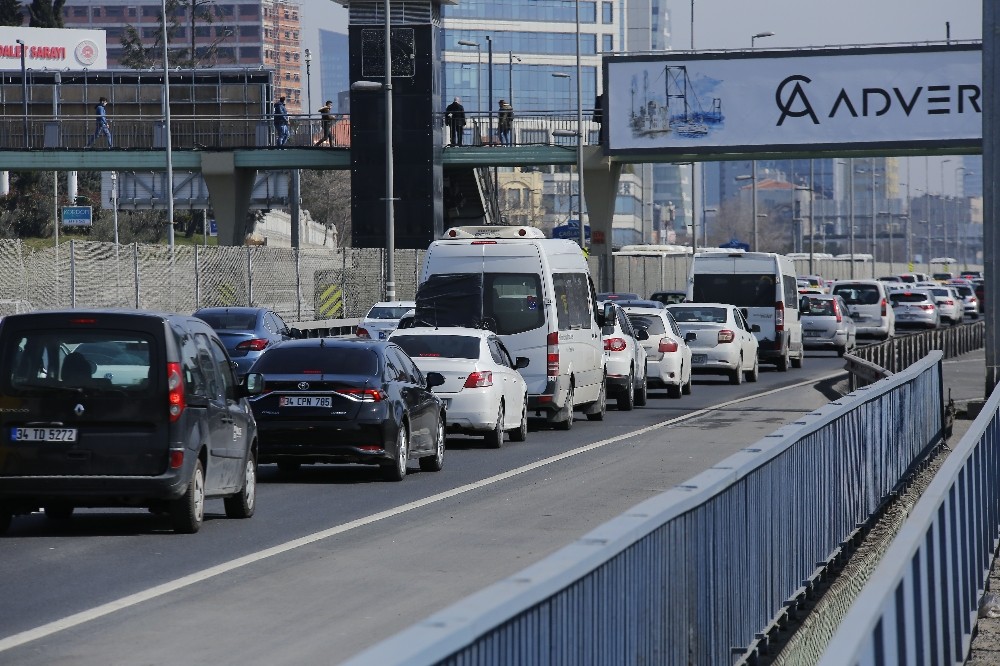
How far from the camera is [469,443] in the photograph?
2425 centimetres

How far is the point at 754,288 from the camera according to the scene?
141 ft

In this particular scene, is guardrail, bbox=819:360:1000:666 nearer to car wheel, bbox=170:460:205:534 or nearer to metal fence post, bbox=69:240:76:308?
car wheel, bbox=170:460:205:534

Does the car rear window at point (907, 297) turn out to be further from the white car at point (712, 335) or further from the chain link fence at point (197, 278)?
the white car at point (712, 335)

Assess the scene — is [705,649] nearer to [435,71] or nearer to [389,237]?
[389,237]

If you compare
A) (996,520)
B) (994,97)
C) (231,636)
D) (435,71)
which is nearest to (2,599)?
(231,636)

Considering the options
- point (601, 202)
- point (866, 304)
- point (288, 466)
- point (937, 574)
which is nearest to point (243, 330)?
point (288, 466)

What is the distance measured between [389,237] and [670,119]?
17974mm

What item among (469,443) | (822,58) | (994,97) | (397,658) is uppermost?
(822,58)

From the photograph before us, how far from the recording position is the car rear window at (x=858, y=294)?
58.1m

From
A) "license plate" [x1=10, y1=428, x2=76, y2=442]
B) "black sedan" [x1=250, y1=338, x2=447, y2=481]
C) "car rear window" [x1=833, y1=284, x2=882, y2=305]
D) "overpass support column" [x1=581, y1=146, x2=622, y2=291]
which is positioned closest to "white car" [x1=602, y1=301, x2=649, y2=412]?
"black sedan" [x1=250, y1=338, x2=447, y2=481]

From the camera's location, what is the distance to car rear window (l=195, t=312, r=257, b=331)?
34156mm

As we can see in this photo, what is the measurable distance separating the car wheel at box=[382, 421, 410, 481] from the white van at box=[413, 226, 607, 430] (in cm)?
661

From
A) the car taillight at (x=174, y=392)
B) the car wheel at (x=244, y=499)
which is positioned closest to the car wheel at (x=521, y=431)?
the car wheel at (x=244, y=499)

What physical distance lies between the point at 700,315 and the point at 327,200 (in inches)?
3831
